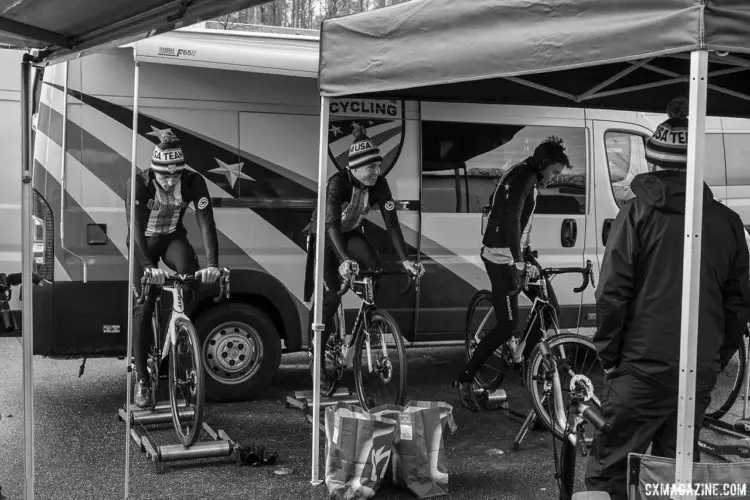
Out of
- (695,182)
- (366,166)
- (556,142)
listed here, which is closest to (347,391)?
(366,166)

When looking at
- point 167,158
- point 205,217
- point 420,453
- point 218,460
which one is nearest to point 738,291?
point 420,453

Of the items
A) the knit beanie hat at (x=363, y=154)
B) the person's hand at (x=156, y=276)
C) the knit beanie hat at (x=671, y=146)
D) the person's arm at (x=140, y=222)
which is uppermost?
the knit beanie hat at (x=363, y=154)

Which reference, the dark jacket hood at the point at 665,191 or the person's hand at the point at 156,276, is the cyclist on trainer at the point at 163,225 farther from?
the dark jacket hood at the point at 665,191

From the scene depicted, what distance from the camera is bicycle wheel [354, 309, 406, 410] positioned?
6.03 meters

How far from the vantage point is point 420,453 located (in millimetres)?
5148

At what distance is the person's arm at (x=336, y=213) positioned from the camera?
6.28 meters

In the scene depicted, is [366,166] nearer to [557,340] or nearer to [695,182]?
[557,340]

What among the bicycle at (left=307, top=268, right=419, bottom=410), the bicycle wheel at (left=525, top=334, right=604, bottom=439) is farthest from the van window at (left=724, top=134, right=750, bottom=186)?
the bicycle at (left=307, top=268, right=419, bottom=410)

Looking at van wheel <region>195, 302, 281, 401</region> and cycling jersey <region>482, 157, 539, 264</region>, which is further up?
cycling jersey <region>482, 157, 539, 264</region>

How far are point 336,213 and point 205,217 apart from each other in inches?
36.2

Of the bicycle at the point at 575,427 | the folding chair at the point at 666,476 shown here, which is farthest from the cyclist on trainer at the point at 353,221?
the folding chair at the point at 666,476

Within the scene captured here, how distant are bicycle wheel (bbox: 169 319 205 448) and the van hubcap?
0.97 metres

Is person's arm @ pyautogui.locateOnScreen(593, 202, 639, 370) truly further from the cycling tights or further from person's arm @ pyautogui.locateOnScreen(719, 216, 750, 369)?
the cycling tights

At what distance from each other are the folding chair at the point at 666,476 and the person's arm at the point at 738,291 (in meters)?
A: 1.01
